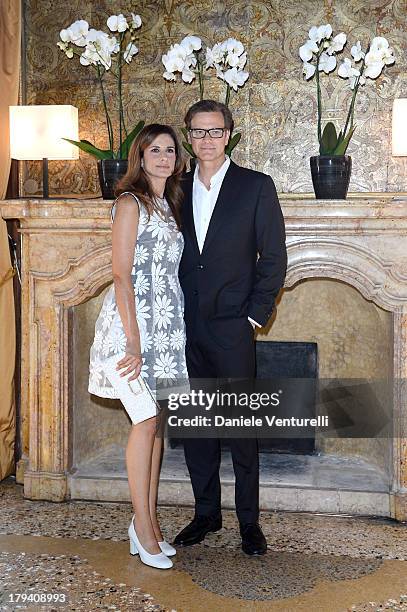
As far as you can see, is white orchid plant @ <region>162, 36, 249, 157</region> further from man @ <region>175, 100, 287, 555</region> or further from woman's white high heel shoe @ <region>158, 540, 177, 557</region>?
woman's white high heel shoe @ <region>158, 540, 177, 557</region>

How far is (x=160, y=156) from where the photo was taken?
8.92ft

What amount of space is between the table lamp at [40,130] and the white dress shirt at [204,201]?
2.86ft

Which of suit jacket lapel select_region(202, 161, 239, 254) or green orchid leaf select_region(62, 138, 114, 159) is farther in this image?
green orchid leaf select_region(62, 138, 114, 159)

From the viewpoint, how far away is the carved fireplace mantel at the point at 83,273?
10.9 ft

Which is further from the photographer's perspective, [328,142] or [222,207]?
[328,142]

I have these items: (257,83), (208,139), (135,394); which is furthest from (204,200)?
(257,83)

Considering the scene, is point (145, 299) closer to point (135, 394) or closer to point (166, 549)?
point (135, 394)

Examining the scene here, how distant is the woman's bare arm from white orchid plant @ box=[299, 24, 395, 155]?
110 cm

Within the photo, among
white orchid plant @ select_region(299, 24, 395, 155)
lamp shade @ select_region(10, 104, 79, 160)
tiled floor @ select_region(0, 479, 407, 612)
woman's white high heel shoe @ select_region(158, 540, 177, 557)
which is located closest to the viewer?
tiled floor @ select_region(0, 479, 407, 612)

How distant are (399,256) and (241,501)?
1.20 meters

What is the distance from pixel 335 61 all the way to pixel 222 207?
1.01 meters

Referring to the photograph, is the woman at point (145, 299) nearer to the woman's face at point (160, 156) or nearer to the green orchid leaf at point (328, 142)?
the woman's face at point (160, 156)

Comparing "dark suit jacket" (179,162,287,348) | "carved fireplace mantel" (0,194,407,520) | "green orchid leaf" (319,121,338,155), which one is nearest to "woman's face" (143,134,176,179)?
"dark suit jacket" (179,162,287,348)

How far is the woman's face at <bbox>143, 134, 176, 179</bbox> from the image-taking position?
8.89 feet
